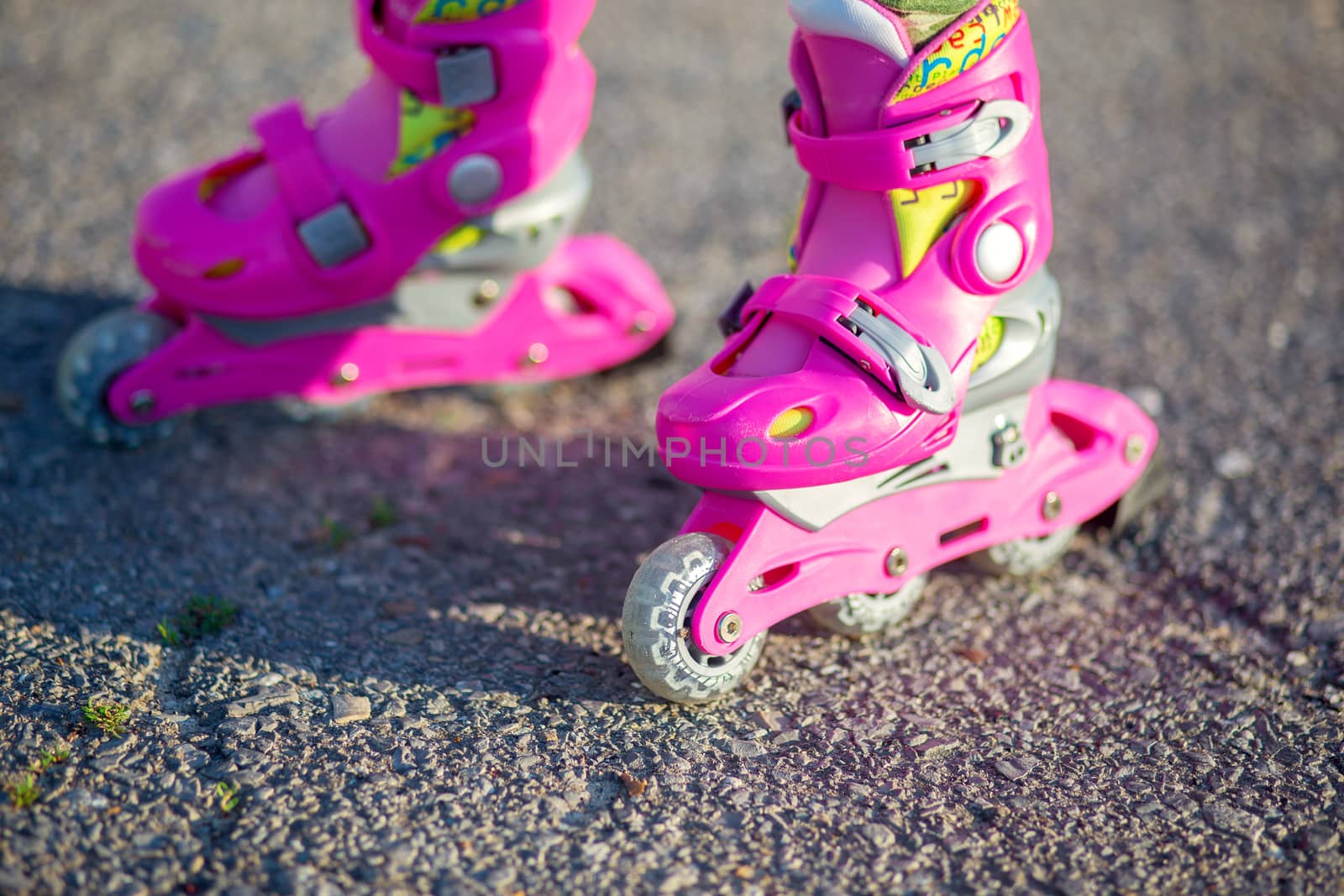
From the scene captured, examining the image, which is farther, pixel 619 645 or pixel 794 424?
pixel 619 645

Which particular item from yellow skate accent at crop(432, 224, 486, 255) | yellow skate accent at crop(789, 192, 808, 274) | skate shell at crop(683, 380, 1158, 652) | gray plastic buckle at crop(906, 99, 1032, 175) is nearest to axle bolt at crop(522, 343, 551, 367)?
yellow skate accent at crop(432, 224, 486, 255)

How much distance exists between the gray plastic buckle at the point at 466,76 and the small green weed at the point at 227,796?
1.51 m

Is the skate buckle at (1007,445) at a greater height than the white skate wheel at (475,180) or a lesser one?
lesser

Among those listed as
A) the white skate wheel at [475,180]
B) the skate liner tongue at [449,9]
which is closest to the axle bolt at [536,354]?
the white skate wheel at [475,180]

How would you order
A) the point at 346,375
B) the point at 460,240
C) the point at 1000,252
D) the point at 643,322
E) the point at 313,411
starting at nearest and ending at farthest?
the point at 1000,252
the point at 460,240
the point at 346,375
the point at 313,411
the point at 643,322

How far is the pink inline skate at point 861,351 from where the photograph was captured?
207 cm

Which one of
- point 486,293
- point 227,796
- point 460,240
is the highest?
point 460,240

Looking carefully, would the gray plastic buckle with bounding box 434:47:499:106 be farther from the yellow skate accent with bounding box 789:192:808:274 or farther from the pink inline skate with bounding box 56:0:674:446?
A: the yellow skate accent with bounding box 789:192:808:274

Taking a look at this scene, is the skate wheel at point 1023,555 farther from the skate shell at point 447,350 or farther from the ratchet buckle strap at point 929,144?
the skate shell at point 447,350

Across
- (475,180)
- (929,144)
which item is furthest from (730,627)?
(475,180)

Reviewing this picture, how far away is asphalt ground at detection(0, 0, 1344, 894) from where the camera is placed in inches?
74.5

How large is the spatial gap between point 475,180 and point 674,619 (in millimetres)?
1202

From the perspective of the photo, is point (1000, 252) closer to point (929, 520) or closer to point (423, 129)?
point (929, 520)

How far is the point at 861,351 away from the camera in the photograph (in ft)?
6.76
